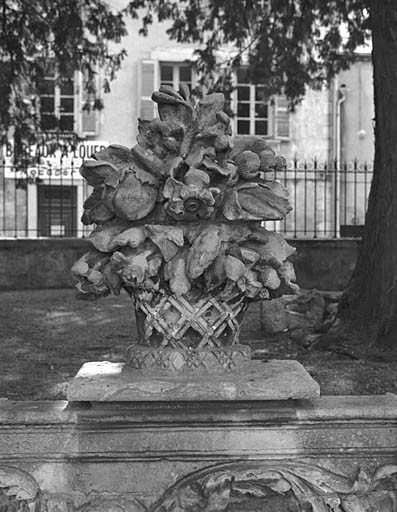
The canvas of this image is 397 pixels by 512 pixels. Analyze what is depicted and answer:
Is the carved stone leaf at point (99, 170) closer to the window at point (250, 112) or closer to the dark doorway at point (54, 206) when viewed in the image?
the dark doorway at point (54, 206)

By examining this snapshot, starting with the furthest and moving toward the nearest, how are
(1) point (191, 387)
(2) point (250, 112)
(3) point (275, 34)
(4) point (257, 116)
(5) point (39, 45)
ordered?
(4) point (257, 116)
(2) point (250, 112)
(5) point (39, 45)
(3) point (275, 34)
(1) point (191, 387)

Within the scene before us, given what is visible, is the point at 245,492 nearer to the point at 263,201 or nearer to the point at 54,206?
the point at 263,201

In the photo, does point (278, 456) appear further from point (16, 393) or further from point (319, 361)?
point (319, 361)

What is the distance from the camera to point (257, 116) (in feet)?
62.3

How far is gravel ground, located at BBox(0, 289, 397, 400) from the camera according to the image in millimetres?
4855

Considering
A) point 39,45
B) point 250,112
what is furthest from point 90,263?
point 250,112

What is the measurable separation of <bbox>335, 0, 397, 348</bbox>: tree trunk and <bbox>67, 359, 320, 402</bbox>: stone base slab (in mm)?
3340

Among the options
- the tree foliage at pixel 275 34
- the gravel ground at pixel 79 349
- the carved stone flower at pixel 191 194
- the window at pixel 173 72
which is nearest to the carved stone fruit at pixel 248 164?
the carved stone flower at pixel 191 194

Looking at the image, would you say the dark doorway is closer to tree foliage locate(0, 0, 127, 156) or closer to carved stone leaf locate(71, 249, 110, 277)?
tree foliage locate(0, 0, 127, 156)

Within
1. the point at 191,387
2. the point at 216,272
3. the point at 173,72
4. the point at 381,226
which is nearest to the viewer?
the point at 191,387

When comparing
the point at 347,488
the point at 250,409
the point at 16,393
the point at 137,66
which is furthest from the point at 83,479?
the point at 137,66

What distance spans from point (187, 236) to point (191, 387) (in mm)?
542

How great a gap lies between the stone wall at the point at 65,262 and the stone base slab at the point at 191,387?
29.6 feet

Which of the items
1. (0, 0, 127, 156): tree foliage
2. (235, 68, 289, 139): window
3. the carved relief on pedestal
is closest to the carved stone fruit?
the carved relief on pedestal
